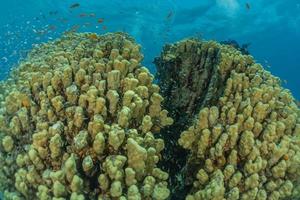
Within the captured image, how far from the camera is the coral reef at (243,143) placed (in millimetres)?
3473

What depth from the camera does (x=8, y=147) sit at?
3586 mm

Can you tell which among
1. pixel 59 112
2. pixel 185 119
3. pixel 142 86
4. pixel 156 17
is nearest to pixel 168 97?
pixel 185 119

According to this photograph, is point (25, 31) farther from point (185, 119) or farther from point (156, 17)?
point (185, 119)

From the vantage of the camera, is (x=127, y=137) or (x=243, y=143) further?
(x=243, y=143)

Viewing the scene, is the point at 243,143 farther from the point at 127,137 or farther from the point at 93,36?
the point at 93,36

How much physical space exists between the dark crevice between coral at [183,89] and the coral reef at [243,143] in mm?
22

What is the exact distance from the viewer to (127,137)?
3346 millimetres

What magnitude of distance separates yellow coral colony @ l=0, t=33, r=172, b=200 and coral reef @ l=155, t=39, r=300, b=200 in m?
0.45

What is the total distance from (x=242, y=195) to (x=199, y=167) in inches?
22.3

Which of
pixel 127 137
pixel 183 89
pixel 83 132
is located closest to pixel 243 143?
pixel 127 137

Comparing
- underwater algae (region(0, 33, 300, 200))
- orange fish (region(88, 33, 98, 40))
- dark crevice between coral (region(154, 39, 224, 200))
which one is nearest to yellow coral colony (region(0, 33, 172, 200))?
underwater algae (region(0, 33, 300, 200))

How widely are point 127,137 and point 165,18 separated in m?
36.1

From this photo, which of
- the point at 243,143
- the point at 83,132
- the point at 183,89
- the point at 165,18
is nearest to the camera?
the point at 83,132

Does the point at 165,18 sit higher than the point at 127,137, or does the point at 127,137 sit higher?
the point at 165,18
